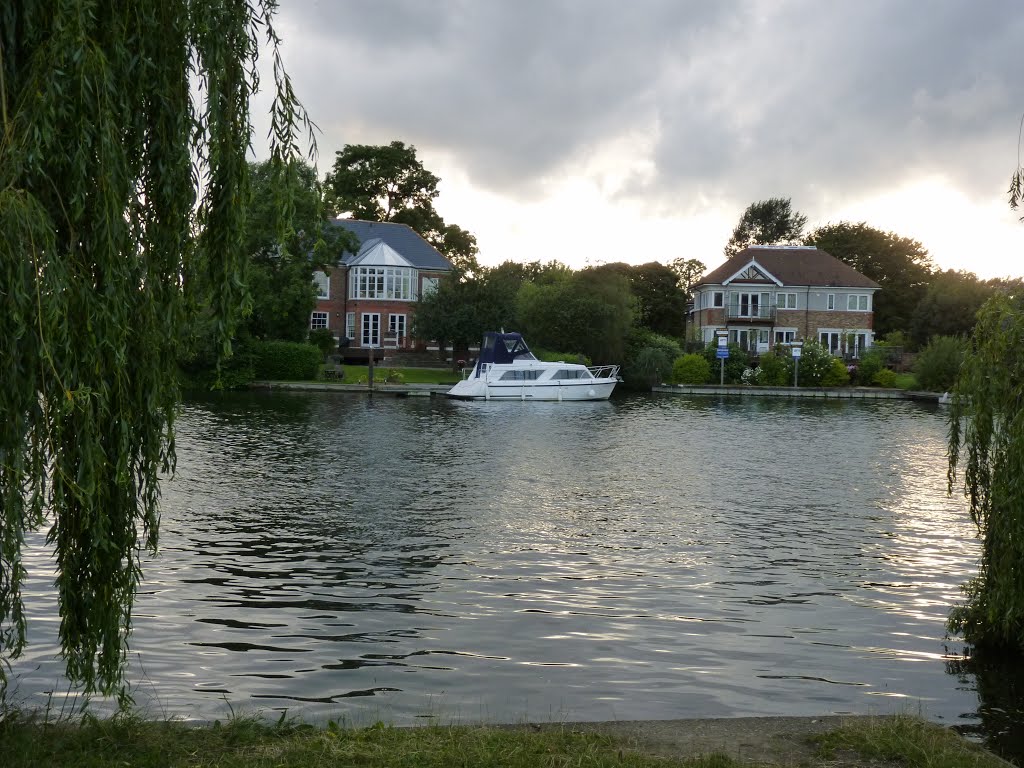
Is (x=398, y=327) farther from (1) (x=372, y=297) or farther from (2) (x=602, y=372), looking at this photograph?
(2) (x=602, y=372)

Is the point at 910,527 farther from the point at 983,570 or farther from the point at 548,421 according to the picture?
the point at 548,421

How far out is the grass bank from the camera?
6.63m

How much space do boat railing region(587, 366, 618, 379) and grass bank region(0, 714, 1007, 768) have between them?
56.1 m

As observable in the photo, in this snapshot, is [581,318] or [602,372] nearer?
[602,372]

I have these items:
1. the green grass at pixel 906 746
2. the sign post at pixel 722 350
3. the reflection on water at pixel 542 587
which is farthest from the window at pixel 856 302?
the green grass at pixel 906 746

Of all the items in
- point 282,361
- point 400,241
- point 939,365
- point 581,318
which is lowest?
point 282,361

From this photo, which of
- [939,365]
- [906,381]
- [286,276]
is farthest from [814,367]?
[286,276]

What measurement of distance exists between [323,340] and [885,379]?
4076cm

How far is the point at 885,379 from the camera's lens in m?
71.4

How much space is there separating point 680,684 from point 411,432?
28139 mm

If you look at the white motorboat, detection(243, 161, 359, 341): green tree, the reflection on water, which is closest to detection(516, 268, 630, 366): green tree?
the white motorboat

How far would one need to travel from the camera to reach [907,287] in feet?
326

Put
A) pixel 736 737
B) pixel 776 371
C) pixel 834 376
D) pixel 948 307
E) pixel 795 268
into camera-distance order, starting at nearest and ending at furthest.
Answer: pixel 736 737
pixel 834 376
pixel 776 371
pixel 948 307
pixel 795 268

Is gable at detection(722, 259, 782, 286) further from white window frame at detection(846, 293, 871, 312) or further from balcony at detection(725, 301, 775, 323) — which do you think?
white window frame at detection(846, 293, 871, 312)
